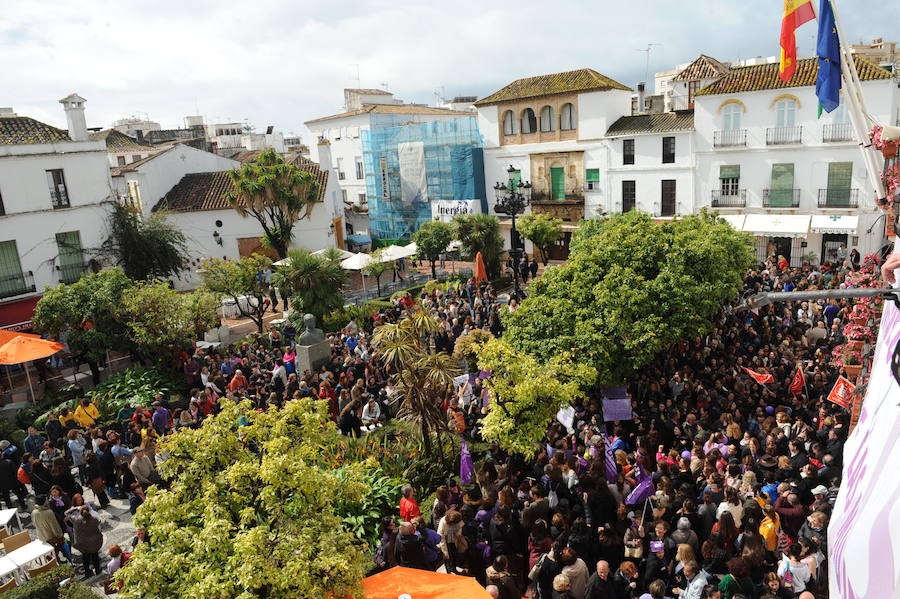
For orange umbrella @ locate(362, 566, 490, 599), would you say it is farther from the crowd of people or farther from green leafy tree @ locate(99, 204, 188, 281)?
green leafy tree @ locate(99, 204, 188, 281)

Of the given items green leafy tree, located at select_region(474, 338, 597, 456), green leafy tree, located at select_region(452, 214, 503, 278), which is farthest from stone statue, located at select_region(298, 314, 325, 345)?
green leafy tree, located at select_region(452, 214, 503, 278)

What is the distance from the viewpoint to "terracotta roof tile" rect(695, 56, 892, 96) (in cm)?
2522

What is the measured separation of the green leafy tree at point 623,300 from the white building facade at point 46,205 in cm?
1772

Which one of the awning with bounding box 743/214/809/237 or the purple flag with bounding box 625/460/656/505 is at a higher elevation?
the awning with bounding box 743/214/809/237

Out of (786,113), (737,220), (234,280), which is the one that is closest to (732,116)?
(786,113)

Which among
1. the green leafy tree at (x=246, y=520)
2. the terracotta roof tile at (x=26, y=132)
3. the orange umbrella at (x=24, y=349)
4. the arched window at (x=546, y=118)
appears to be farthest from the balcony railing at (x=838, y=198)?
the terracotta roof tile at (x=26, y=132)

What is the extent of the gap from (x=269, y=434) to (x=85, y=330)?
12.4 metres

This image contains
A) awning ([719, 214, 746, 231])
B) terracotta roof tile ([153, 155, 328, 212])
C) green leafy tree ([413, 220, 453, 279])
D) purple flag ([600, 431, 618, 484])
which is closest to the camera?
purple flag ([600, 431, 618, 484])

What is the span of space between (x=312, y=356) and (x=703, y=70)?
23.7 m

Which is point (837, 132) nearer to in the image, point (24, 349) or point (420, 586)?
point (420, 586)

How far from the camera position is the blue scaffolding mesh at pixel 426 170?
3831 cm

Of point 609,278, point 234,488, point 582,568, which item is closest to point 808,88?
point 609,278

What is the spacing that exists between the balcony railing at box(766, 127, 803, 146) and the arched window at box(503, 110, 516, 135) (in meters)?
13.6

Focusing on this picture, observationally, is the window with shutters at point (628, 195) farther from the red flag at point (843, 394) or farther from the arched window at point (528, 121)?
the red flag at point (843, 394)
